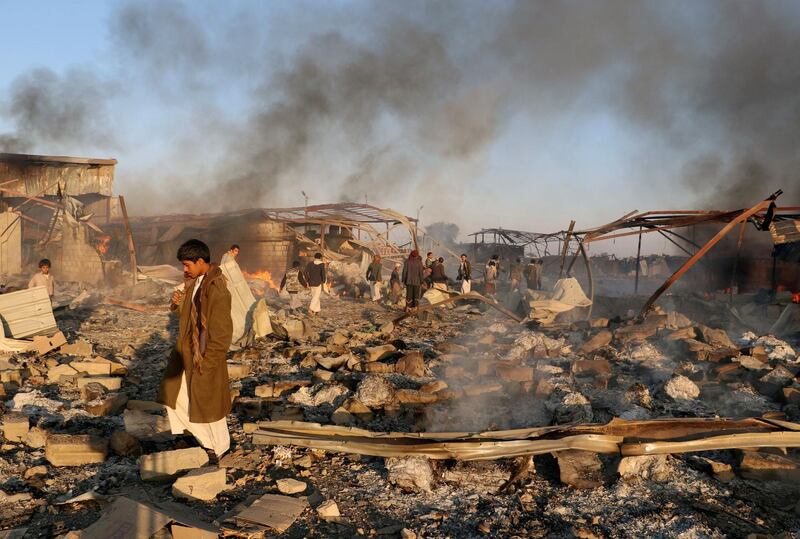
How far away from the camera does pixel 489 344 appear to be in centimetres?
884

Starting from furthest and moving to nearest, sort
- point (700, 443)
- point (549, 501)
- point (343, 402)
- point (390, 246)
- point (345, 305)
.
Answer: point (390, 246)
point (345, 305)
point (343, 402)
point (700, 443)
point (549, 501)

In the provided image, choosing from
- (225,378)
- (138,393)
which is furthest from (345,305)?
(225,378)

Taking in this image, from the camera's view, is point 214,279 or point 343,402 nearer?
point 214,279

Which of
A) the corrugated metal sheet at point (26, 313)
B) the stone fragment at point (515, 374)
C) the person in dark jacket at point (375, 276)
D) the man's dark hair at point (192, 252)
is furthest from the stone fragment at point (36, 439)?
the person in dark jacket at point (375, 276)

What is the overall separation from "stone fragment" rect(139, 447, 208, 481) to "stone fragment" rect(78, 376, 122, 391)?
2367 millimetres

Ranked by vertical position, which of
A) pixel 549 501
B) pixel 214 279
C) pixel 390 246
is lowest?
pixel 549 501

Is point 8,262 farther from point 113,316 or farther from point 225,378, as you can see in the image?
point 225,378

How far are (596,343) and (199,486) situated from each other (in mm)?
6527

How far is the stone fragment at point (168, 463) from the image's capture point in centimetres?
356

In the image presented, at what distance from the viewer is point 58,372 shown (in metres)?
5.89

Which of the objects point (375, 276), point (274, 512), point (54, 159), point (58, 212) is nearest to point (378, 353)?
point (274, 512)

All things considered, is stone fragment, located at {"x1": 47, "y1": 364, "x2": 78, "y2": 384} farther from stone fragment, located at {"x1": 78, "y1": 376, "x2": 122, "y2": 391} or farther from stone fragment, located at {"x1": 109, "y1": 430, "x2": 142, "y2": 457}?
stone fragment, located at {"x1": 109, "y1": 430, "x2": 142, "y2": 457}

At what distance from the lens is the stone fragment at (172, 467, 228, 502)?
336 cm

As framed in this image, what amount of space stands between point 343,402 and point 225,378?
1668mm
